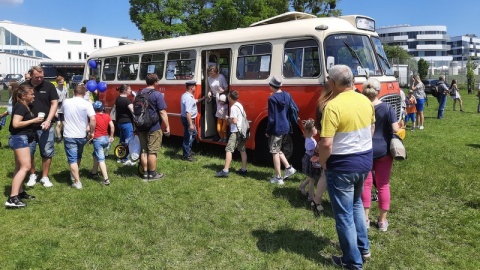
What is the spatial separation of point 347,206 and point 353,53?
13.6ft

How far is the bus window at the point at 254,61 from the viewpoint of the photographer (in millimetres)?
7848

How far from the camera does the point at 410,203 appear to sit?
5.95m

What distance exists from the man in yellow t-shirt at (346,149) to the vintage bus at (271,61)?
10.9 feet

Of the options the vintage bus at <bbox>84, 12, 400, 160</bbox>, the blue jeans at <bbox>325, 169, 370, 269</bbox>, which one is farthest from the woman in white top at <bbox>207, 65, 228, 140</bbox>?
the blue jeans at <bbox>325, 169, 370, 269</bbox>

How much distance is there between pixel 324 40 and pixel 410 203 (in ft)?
10.0

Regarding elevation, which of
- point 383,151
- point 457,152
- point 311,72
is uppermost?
point 311,72

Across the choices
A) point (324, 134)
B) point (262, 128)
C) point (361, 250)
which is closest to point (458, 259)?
point (361, 250)

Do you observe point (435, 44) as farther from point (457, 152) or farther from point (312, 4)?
point (457, 152)

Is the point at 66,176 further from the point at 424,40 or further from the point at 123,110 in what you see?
the point at 424,40

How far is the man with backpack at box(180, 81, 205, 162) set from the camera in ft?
27.3

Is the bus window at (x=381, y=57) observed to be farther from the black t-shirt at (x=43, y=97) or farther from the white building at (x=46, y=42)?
the white building at (x=46, y=42)

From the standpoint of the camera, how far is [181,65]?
31.7 feet

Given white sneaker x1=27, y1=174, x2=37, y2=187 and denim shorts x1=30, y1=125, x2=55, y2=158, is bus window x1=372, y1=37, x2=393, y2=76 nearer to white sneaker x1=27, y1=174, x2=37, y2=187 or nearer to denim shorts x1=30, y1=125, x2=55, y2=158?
denim shorts x1=30, y1=125, x2=55, y2=158

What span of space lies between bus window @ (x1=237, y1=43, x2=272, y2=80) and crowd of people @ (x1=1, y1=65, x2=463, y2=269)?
686mm
